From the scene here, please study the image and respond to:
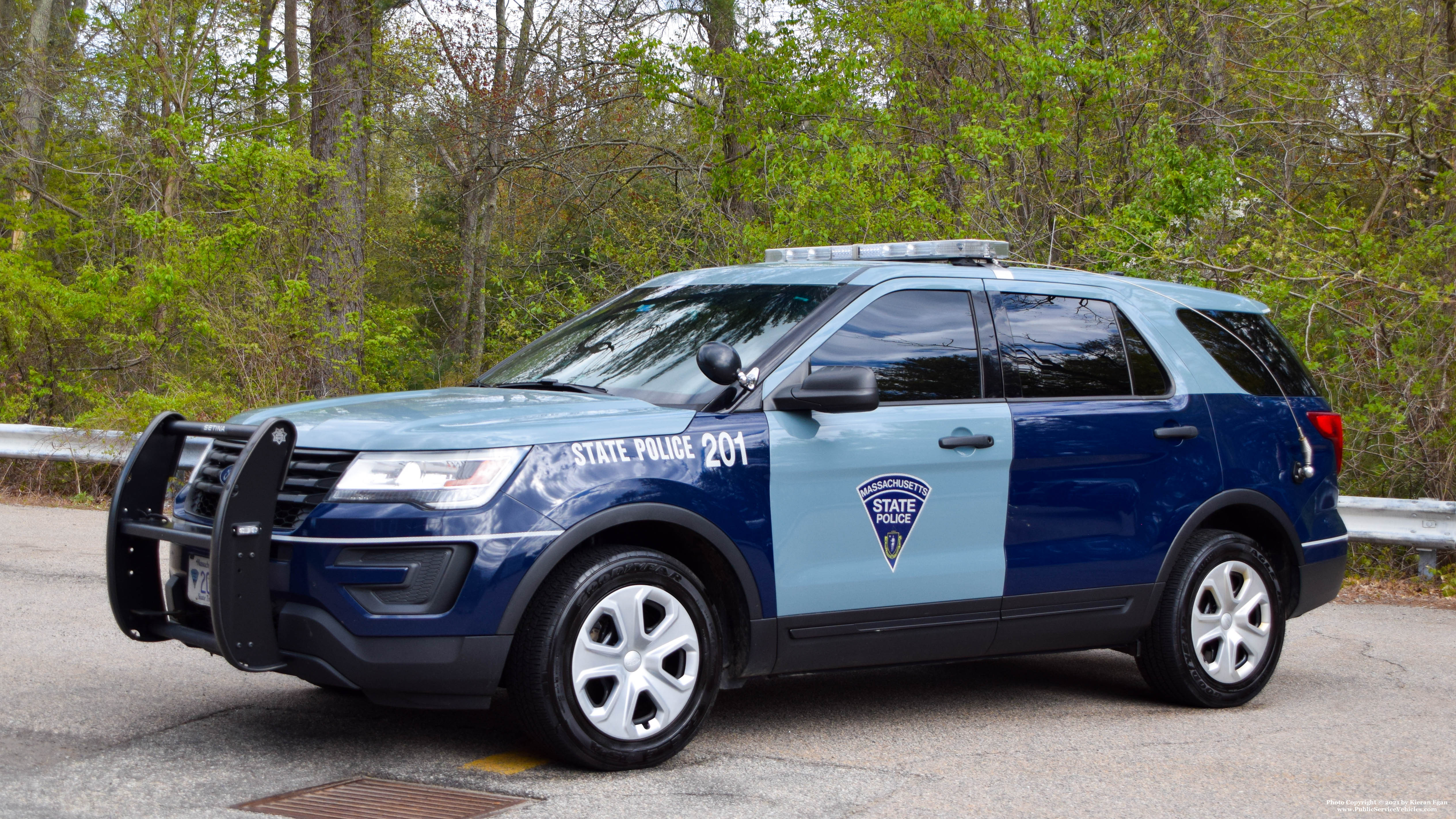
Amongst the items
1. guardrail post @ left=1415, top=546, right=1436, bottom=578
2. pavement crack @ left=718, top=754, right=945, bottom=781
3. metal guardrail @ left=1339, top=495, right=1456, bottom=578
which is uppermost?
metal guardrail @ left=1339, top=495, right=1456, bottom=578

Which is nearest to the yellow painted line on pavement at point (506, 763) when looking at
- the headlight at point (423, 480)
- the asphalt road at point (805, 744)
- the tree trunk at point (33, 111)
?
the asphalt road at point (805, 744)

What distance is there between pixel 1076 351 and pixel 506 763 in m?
2.96

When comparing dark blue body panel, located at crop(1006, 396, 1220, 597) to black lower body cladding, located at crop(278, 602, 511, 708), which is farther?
dark blue body panel, located at crop(1006, 396, 1220, 597)

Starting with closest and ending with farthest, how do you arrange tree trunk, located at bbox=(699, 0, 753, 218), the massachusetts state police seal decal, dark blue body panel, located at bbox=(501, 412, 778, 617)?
dark blue body panel, located at bbox=(501, 412, 778, 617)
the massachusetts state police seal decal
tree trunk, located at bbox=(699, 0, 753, 218)

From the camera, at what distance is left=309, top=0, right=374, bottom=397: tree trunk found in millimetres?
14453

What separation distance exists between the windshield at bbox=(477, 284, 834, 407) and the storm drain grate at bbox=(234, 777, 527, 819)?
1.56 m

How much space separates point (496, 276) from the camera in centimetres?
2011

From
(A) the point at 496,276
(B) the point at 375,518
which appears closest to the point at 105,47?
(A) the point at 496,276

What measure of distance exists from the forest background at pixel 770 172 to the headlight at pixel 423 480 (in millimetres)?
8939

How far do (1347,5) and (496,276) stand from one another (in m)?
11.8

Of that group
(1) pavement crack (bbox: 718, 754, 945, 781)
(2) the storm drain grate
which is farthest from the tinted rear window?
(2) the storm drain grate

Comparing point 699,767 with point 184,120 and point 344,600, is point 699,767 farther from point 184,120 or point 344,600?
point 184,120

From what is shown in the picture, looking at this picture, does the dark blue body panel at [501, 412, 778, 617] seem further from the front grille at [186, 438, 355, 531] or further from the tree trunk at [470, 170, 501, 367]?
the tree trunk at [470, 170, 501, 367]

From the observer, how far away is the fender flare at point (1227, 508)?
19.5 feet
